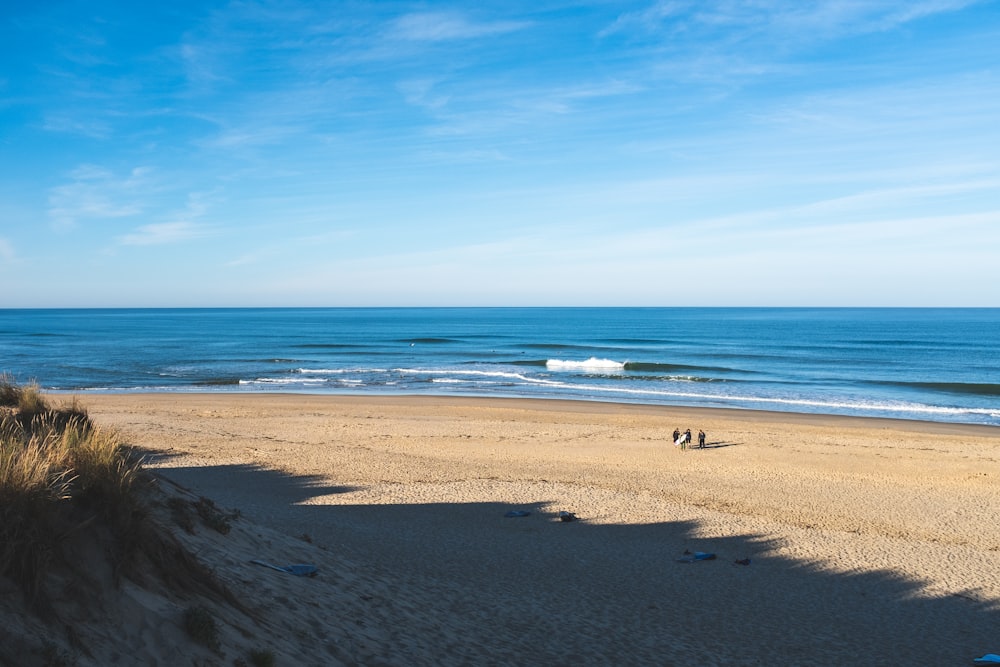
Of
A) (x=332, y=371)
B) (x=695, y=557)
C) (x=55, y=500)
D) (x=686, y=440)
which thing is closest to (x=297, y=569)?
(x=55, y=500)

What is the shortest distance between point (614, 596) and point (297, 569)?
4584mm

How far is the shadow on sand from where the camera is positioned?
865 centimetres

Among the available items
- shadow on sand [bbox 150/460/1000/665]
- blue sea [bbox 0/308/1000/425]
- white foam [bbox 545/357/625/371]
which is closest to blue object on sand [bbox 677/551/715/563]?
shadow on sand [bbox 150/460/1000/665]

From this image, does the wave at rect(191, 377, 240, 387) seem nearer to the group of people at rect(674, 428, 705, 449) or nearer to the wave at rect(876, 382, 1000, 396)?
the group of people at rect(674, 428, 705, 449)

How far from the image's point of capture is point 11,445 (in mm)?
5957

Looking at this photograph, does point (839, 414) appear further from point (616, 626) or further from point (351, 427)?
point (616, 626)

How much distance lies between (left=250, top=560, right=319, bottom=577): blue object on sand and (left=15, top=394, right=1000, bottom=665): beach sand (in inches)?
8.0

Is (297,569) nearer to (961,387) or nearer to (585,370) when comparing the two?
(961,387)

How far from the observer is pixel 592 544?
42.2ft

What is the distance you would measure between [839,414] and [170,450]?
26.8m

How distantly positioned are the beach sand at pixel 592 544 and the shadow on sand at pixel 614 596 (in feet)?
0.14

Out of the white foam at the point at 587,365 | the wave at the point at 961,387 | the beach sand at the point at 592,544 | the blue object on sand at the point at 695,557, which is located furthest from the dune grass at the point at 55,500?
the white foam at the point at 587,365

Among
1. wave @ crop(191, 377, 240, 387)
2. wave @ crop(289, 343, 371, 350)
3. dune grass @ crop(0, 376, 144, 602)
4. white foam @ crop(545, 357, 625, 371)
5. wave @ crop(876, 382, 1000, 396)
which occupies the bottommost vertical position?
wave @ crop(191, 377, 240, 387)

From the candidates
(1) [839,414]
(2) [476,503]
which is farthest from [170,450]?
(1) [839,414]
